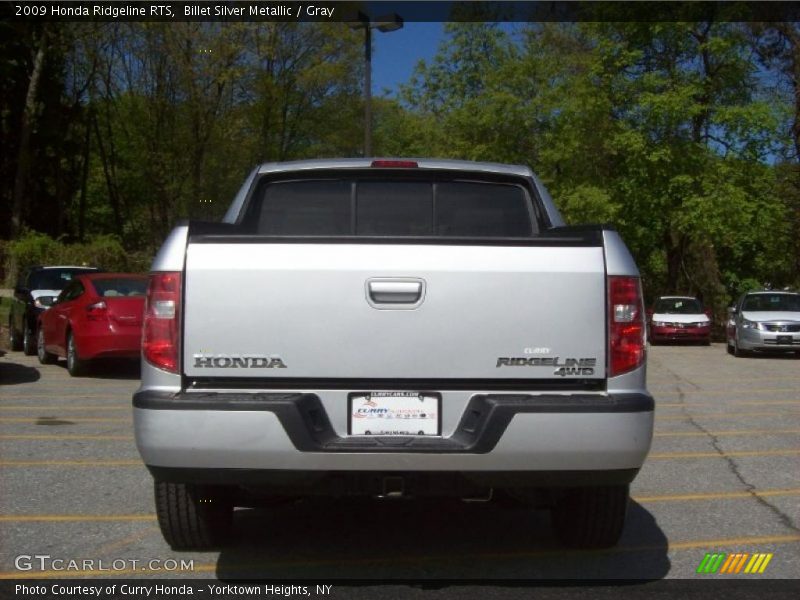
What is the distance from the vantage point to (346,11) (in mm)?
34656

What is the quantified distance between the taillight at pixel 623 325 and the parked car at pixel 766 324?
19.4 metres

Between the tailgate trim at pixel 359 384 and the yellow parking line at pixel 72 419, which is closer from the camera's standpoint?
the tailgate trim at pixel 359 384

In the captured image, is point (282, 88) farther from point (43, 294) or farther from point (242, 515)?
point (242, 515)

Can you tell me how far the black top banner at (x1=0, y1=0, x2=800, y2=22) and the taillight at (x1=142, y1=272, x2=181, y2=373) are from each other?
28.0 metres

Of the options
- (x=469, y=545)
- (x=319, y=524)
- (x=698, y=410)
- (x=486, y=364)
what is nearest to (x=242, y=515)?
(x=319, y=524)

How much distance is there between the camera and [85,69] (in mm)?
44125

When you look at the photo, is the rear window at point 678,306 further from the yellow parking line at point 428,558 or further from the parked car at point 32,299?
the yellow parking line at point 428,558

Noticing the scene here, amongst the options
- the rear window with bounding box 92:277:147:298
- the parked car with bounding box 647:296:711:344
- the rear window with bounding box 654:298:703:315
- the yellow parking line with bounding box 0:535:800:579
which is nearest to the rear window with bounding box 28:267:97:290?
the rear window with bounding box 92:277:147:298

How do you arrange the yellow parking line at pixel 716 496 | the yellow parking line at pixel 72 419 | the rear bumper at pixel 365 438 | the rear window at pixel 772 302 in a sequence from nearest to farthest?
1. the rear bumper at pixel 365 438
2. the yellow parking line at pixel 716 496
3. the yellow parking line at pixel 72 419
4. the rear window at pixel 772 302

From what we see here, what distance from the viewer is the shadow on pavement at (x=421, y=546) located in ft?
16.7

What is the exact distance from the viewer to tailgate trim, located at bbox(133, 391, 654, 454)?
14.3 ft

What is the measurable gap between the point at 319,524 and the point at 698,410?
7.12 m

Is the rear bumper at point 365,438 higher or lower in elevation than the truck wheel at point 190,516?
higher

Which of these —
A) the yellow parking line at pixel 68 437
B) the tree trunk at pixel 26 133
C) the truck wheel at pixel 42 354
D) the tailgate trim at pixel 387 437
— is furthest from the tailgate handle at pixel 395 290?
the tree trunk at pixel 26 133
